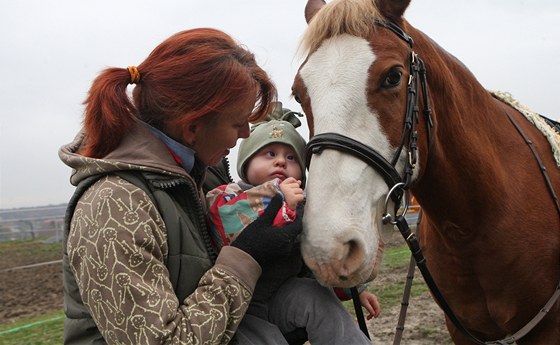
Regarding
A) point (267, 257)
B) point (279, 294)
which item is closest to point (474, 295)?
point (279, 294)

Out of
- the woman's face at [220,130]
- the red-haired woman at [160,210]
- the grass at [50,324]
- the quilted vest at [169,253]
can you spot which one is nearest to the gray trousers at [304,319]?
the red-haired woman at [160,210]

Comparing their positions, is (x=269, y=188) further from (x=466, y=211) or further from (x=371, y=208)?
(x=466, y=211)

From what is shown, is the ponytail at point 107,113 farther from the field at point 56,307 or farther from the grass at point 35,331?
the grass at point 35,331

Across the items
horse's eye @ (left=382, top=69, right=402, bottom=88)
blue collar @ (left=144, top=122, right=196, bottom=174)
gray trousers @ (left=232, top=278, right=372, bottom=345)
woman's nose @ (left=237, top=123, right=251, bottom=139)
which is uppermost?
horse's eye @ (left=382, top=69, right=402, bottom=88)

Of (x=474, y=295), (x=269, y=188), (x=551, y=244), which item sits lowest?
(x=474, y=295)

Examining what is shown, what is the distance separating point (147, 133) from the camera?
5.32 feet

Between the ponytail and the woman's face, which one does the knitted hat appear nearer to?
the woman's face

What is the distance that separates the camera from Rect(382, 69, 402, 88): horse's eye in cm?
184

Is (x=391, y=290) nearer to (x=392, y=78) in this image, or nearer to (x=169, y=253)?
(x=392, y=78)

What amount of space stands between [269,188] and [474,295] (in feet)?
4.55

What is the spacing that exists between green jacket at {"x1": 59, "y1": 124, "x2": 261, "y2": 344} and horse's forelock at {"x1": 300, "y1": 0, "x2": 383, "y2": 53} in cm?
74

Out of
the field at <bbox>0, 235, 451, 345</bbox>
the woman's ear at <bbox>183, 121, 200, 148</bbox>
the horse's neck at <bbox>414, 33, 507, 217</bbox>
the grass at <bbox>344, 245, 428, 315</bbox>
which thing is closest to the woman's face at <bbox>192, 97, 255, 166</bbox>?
the woman's ear at <bbox>183, 121, 200, 148</bbox>

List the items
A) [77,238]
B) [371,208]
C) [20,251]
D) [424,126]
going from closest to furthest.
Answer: [77,238] < [371,208] < [424,126] < [20,251]

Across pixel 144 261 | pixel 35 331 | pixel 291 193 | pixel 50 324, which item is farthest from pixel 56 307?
pixel 144 261
